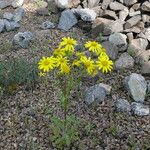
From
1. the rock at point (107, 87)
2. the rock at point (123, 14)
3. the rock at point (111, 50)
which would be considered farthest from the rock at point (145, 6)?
the rock at point (107, 87)

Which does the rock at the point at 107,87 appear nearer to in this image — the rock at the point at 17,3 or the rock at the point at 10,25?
the rock at the point at 10,25

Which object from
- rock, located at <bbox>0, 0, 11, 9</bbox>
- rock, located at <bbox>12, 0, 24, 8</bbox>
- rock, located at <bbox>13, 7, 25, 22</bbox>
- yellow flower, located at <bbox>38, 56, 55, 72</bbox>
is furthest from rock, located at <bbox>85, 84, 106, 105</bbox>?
rock, located at <bbox>0, 0, 11, 9</bbox>

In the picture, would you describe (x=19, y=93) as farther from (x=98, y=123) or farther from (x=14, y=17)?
(x=14, y=17)

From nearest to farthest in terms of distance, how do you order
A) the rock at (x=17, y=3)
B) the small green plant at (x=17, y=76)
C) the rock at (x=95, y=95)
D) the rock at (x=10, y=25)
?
the rock at (x=95, y=95) → the small green plant at (x=17, y=76) → the rock at (x=10, y=25) → the rock at (x=17, y=3)

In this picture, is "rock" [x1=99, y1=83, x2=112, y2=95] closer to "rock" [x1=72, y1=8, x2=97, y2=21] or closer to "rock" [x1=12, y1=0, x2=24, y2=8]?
"rock" [x1=72, y1=8, x2=97, y2=21]

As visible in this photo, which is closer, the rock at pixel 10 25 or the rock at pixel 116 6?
the rock at pixel 116 6

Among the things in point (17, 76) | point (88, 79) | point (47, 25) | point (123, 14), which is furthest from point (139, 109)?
point (47, 25)
